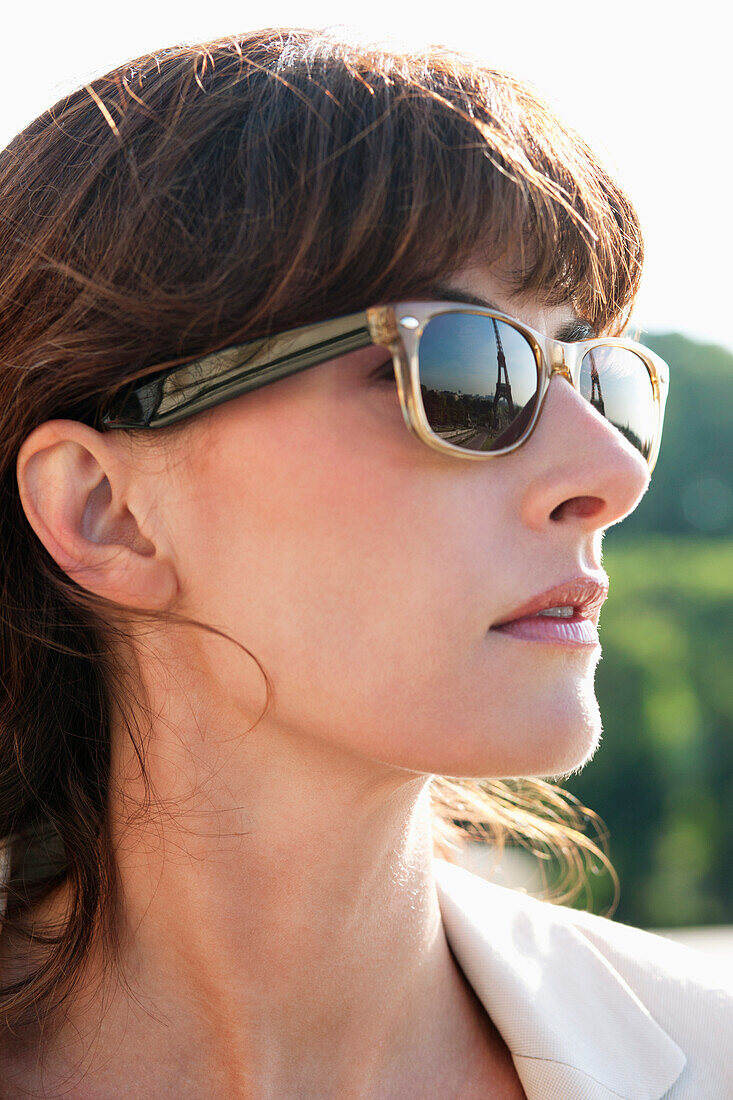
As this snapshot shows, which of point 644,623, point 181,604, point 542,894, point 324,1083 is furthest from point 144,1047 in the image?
point 644,623

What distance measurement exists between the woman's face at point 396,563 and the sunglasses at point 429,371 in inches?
1.6

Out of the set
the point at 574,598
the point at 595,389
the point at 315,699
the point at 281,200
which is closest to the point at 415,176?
the point at 281,200

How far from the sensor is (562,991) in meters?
1.91

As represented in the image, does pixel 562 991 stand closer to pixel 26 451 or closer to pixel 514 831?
pixel 514 831

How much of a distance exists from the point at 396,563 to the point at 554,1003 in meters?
0.95

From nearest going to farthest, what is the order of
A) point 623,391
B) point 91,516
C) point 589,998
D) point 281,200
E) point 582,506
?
point 281,200 → point 582,506 → point 91,516 → point 623,391 → point 589,998

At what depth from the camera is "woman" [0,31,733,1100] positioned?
1492 mm

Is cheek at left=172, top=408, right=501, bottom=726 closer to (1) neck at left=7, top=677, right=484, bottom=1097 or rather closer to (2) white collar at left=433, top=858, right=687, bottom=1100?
(1) neck at left=7, top=677, right=484, bottom=1097

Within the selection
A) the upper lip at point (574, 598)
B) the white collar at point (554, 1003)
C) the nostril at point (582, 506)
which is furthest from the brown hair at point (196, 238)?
the white collar at point (554, 1003)

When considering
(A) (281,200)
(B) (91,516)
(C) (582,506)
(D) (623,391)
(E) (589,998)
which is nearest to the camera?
(A) (281,200)

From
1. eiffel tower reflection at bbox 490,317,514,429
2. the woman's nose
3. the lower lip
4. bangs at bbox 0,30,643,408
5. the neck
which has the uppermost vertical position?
bangs at bbox 0,30,643,408

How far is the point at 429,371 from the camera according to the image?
1473 millimetres

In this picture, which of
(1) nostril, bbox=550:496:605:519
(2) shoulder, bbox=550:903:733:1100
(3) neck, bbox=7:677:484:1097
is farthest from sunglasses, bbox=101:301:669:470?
(2) shoulder, bbox=550:903:733:1100

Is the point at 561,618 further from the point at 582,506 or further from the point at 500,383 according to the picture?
the point at 500,383
